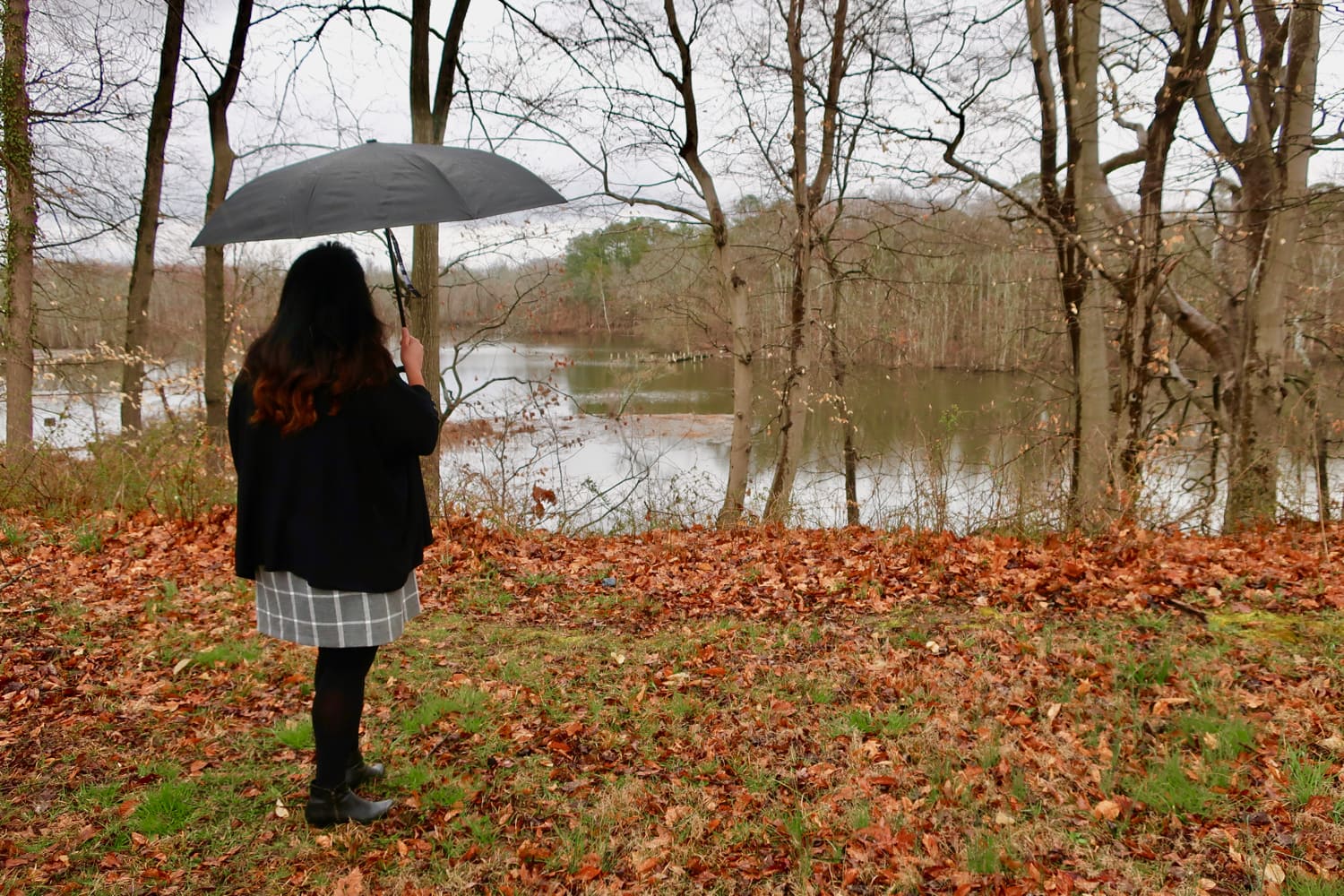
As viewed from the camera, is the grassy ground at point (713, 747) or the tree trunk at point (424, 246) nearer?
the grassy ground at point (713, 747)

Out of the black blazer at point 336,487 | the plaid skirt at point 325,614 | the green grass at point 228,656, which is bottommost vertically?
the green grass at point 228,656

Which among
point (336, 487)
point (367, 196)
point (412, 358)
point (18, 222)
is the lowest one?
point (336, 487)

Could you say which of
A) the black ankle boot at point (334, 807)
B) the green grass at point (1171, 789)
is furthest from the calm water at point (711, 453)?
the black ankle boot at point (334, 807)

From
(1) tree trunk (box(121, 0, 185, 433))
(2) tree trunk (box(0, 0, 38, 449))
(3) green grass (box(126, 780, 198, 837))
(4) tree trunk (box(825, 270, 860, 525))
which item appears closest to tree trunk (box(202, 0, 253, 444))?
(1) tree trunk (box(121, 0, 185, 433))

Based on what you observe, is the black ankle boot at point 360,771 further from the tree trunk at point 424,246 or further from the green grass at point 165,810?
the tree trunk at point 424,246

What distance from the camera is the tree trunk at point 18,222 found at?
893 cm

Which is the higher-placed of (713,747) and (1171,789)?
(1171,789)

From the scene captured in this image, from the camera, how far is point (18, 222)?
9.40 m

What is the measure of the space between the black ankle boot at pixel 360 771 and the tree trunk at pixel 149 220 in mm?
9582

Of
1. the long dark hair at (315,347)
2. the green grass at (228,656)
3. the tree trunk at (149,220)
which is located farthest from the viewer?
the tree trunk at (149,220)

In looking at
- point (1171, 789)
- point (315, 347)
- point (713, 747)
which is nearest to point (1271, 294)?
point (1171, 789)

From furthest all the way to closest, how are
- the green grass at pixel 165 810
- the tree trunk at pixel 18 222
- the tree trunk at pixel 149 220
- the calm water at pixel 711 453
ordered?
1. the tree trunk at pixel 149 220
2. the tree trunk at pixel 18 222
3. the calm water at pixel 711 453
4. the green grass at pixel 165 810

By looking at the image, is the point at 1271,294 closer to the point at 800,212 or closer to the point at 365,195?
the point at 800,212

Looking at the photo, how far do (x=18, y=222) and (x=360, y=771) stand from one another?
9.89 meters
